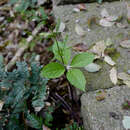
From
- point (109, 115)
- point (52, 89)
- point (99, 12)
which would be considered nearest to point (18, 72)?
point (52, 89)

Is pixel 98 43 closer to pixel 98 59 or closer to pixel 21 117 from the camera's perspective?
pixel 98 59

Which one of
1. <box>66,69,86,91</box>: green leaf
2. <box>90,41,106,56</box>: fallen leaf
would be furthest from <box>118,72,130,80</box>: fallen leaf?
<box>66,69,86,91</box>: green leaf

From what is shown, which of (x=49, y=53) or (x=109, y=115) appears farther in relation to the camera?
(x=49, y=53)

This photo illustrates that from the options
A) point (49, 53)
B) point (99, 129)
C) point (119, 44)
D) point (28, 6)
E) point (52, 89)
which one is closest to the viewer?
point (99, 129)

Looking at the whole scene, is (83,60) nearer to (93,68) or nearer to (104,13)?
(93,68)

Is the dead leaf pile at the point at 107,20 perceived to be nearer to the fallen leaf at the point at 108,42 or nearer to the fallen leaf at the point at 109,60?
the fallen leaf at the point at 108,42

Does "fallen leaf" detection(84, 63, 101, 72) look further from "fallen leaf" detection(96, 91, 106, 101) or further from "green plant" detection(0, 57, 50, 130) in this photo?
"green plant" detection(0, 57, 50, 130)
